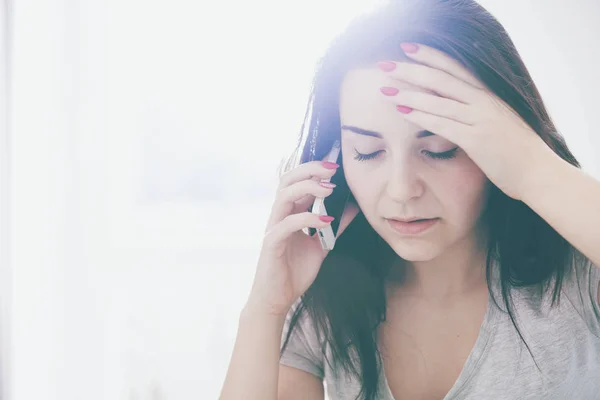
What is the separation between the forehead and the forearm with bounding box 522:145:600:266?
0.60 feet

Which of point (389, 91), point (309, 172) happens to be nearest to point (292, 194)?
point (309, 172)

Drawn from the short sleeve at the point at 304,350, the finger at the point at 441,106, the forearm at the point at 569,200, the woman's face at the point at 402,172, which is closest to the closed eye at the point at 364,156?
the woman's face at the point at 402,172

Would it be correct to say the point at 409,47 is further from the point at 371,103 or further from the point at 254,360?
the point at 254,360

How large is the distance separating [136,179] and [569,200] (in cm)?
144

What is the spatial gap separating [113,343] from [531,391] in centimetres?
142

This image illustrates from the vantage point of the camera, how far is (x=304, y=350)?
3.37 ft

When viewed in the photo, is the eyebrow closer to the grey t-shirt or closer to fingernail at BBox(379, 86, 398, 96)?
fingernail at BBox(379, 86, 398, 96)

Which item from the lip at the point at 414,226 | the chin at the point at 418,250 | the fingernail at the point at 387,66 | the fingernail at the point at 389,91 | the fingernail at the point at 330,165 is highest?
the fingernail at the point at 387,66

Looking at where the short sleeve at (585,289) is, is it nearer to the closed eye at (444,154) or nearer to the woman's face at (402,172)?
the woman's face at (402,172)

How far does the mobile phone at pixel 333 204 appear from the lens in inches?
36.9

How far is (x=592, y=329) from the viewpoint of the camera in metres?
0.94

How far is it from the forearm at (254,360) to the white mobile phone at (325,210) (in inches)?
6.1

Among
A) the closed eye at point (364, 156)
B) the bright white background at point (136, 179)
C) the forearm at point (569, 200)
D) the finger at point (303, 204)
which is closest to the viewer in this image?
the forearm at point (569, 200)

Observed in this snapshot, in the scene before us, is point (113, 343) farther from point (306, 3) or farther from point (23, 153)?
point (306, 3)
